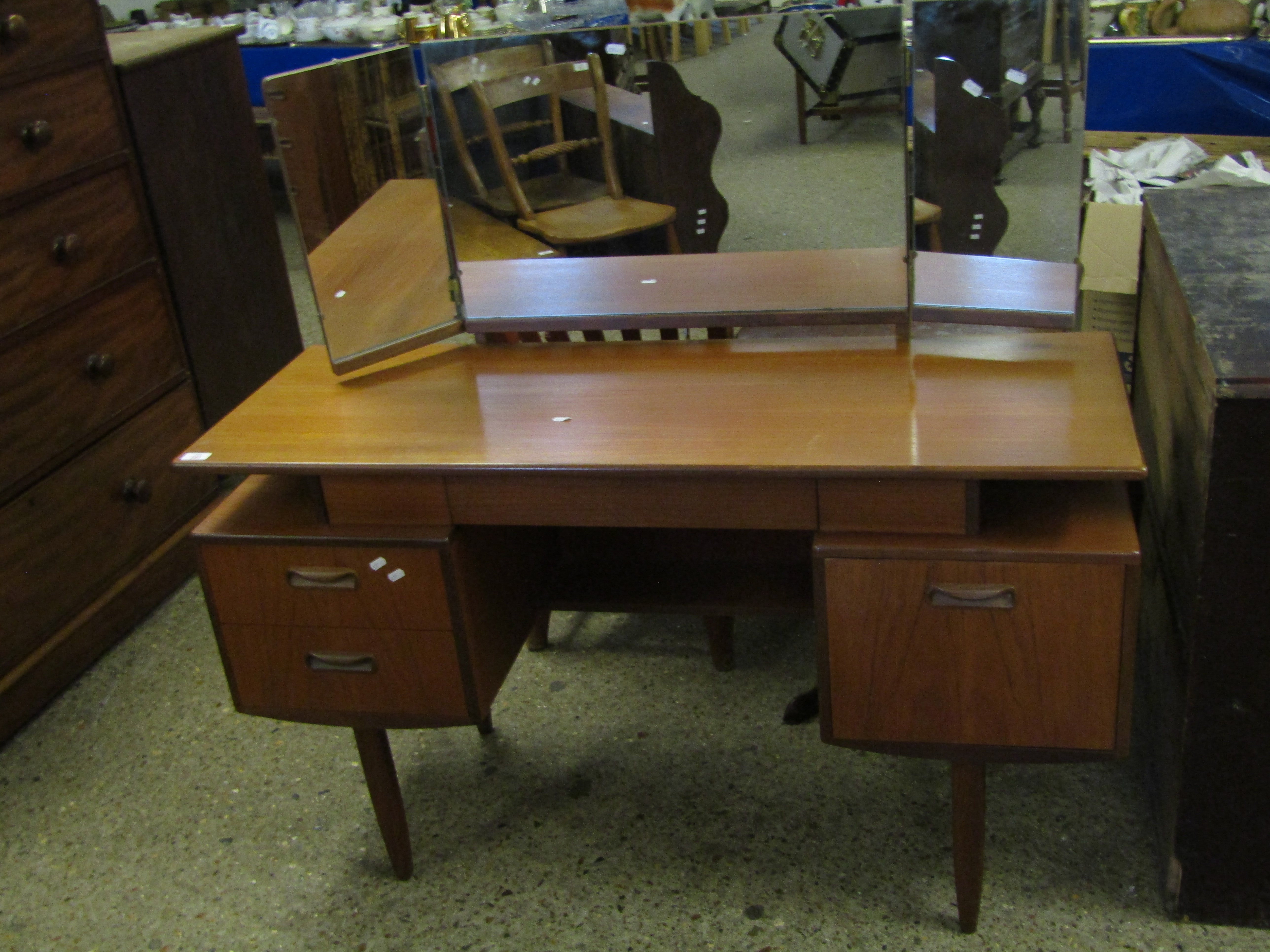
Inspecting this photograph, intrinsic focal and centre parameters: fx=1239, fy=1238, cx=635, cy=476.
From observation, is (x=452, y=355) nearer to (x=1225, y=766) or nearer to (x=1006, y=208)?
(x=1006, y=208)

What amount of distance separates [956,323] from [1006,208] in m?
0.17

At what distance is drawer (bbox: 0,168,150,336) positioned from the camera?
204 cm

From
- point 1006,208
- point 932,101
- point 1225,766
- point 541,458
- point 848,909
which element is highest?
point 932,101

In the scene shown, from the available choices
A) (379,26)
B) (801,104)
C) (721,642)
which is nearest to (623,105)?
(801,104)

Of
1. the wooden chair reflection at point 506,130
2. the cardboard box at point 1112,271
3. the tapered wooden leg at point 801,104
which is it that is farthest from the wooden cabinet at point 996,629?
the cardboard box at point 1112,271

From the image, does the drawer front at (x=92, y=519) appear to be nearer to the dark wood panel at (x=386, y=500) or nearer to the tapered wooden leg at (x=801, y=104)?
the dark wood panel at (x=386, y=500)

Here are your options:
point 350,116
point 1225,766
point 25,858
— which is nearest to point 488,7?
point 350,116

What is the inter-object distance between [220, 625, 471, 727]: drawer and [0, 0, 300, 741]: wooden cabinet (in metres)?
0.74

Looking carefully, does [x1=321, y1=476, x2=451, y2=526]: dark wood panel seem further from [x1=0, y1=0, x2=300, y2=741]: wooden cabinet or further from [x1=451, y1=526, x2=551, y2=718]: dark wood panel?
[x1=0, y1=0, x2=300, y2=741]: wooden cabinet

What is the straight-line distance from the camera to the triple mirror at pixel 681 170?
61.5 inches

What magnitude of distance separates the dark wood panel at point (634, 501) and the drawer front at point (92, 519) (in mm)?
794

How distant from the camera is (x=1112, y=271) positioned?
7.72 ft

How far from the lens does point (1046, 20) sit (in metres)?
1.56

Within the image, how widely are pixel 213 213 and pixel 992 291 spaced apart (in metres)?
1.69
